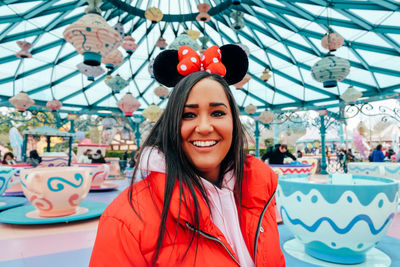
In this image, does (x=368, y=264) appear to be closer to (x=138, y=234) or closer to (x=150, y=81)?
(x=138, y=234)

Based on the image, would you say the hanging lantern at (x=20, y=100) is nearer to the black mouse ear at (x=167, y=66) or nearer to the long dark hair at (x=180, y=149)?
the black mouse ear at (x=167, y=66)

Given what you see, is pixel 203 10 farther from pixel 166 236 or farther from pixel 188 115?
pixel 166 236

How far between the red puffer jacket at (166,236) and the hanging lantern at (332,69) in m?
4.90

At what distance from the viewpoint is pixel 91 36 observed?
12.9 ft

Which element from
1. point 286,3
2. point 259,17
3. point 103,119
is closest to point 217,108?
point 286,3

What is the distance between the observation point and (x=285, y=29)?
8.46 meters

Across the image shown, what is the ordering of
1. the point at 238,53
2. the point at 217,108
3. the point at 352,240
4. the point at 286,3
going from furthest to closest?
the point at 286,3 → the point at 352,240 → the point at 238,53 → the point at 217,108

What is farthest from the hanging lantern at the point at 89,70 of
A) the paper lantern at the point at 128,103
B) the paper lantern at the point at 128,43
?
the paper lantern at the point at 128,103

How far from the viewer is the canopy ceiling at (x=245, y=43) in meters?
6.96

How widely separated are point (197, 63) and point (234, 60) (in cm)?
26

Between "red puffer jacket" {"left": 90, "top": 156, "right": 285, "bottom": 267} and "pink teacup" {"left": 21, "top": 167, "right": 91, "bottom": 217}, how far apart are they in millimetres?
2289

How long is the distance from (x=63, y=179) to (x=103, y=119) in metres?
11.6

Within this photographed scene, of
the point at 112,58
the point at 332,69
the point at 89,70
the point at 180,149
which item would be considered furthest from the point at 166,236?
the point at 89,70

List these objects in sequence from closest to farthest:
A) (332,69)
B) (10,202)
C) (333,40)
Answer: (10,202) → (332,69) → (333,40)
